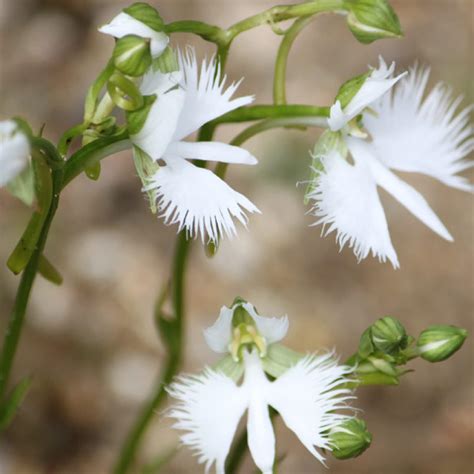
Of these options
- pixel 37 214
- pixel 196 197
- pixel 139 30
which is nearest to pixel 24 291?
pixel 37 214

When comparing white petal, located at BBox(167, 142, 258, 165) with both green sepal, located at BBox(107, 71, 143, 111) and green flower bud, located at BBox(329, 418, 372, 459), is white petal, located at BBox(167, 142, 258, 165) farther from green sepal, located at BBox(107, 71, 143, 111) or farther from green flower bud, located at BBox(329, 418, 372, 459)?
green flower bud, located at BBox(329, 418, 372, 459)

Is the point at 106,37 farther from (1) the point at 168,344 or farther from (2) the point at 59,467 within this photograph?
(1) the point at 168,344

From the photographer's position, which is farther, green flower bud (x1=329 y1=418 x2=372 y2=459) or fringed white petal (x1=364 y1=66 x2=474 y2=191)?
fringed white petal (x1=364 y1=66 x2=474 y2=191)

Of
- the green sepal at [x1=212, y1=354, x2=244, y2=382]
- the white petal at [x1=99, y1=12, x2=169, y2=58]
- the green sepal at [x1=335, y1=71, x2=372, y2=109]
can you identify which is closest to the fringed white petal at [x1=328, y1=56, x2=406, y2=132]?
the green sepal at [x1=335, y1=71, x2=372, y2=109]

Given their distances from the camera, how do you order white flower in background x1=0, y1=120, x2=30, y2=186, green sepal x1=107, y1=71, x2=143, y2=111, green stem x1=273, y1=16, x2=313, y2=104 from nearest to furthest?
white flower in background x1=0, y1=120, x2=30, y2=186
green sepal x1=107, y1=71, x2=143, y2=111
green stem x1=273, y1=16, x2=313, y2=104

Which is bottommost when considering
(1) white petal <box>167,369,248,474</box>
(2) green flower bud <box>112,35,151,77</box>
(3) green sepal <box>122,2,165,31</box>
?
(1) white petal <box>167,369,248,474</box>

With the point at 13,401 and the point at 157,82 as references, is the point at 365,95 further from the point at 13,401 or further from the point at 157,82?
the point at 13,401
